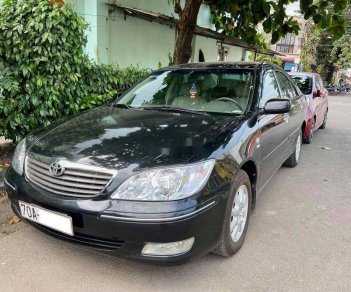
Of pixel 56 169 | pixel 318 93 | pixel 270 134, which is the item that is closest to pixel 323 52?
pixel 318 93

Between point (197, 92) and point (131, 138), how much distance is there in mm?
1276

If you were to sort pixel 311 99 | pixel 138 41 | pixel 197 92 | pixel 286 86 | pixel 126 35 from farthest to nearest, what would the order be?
pixel 138 41, pixel 126 35, pixel 311 99, pixel 286 86, pixel 197 92

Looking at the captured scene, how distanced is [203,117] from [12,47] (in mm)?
2853

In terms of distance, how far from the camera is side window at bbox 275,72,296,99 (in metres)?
4.52

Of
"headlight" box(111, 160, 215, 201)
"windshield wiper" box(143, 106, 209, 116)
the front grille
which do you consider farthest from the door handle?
the front grille

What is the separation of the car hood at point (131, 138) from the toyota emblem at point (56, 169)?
0.21 feet

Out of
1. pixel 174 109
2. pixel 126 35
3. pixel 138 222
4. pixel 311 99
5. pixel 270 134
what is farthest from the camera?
A: pixel 126 35

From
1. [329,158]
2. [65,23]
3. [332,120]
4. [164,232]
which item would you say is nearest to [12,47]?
[65,23]

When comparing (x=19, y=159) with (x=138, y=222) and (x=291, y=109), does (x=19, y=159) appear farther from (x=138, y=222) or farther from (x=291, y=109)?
(x=291, y=109)

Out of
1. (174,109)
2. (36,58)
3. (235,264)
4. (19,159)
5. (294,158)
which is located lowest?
(235,264)

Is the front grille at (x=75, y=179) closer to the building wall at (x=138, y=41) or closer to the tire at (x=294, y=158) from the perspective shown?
the tire at (x=294, y=158)

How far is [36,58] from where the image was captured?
4559 millimetres

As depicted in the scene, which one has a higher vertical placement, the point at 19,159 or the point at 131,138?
the point at 131,138

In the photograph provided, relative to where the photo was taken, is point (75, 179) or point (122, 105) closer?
point (75, 179)
